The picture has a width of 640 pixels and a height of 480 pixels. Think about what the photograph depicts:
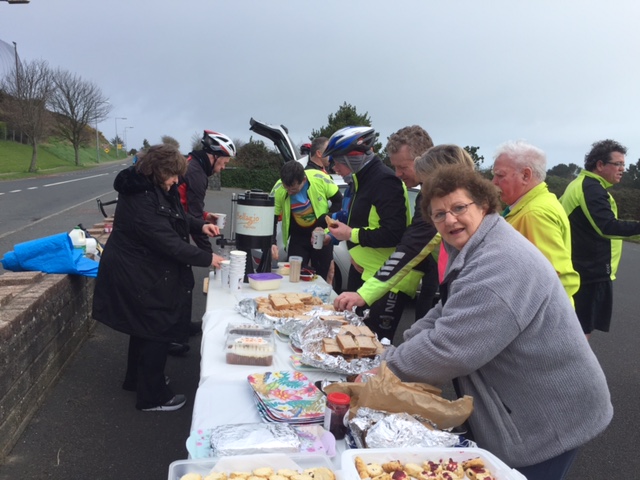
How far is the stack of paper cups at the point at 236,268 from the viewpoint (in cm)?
319

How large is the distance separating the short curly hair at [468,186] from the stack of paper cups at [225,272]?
78.8 inches

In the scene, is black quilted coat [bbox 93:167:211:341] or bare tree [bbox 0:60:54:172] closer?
black quilted coat [bbox 93:167:211:341]

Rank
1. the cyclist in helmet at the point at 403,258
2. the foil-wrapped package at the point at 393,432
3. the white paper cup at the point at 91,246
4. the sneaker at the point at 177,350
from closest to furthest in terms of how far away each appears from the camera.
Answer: the foil-wrapped package at the point at 393,432 < the cyclist in helmet at the point at 403,258 < the sneaker at the point at 177,350 < the white paper cup at the point at 91,246

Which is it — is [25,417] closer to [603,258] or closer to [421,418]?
[421,418]

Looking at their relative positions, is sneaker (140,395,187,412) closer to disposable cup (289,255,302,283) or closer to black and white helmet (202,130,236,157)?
disposable cup (289,255,302,283)

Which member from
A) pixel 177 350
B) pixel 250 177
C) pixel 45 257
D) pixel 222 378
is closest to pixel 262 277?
pixel 177 350

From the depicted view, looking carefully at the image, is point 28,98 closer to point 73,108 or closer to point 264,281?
point 73,108

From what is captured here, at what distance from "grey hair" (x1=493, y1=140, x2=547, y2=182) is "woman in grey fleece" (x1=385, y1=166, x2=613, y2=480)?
0.93m

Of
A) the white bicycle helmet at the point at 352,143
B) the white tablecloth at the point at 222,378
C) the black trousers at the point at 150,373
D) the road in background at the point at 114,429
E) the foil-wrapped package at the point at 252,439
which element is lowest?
the road in background at the point at 114,429

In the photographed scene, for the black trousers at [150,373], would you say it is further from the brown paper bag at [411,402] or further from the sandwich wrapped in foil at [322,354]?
the brown paper bag at [411,402]

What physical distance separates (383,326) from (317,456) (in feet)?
5.65

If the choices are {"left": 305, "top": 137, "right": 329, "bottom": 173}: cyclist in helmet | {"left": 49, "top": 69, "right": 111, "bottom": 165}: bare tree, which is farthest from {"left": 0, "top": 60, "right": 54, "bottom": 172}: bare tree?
{"left": 305, "top": 137, "right": 329, "bottom": 173}: cyclist in helmet

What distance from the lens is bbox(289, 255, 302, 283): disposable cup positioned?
366cm

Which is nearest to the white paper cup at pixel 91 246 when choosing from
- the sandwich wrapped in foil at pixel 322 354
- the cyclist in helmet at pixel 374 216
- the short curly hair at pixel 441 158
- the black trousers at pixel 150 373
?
the black trousers at pixel 150 373
